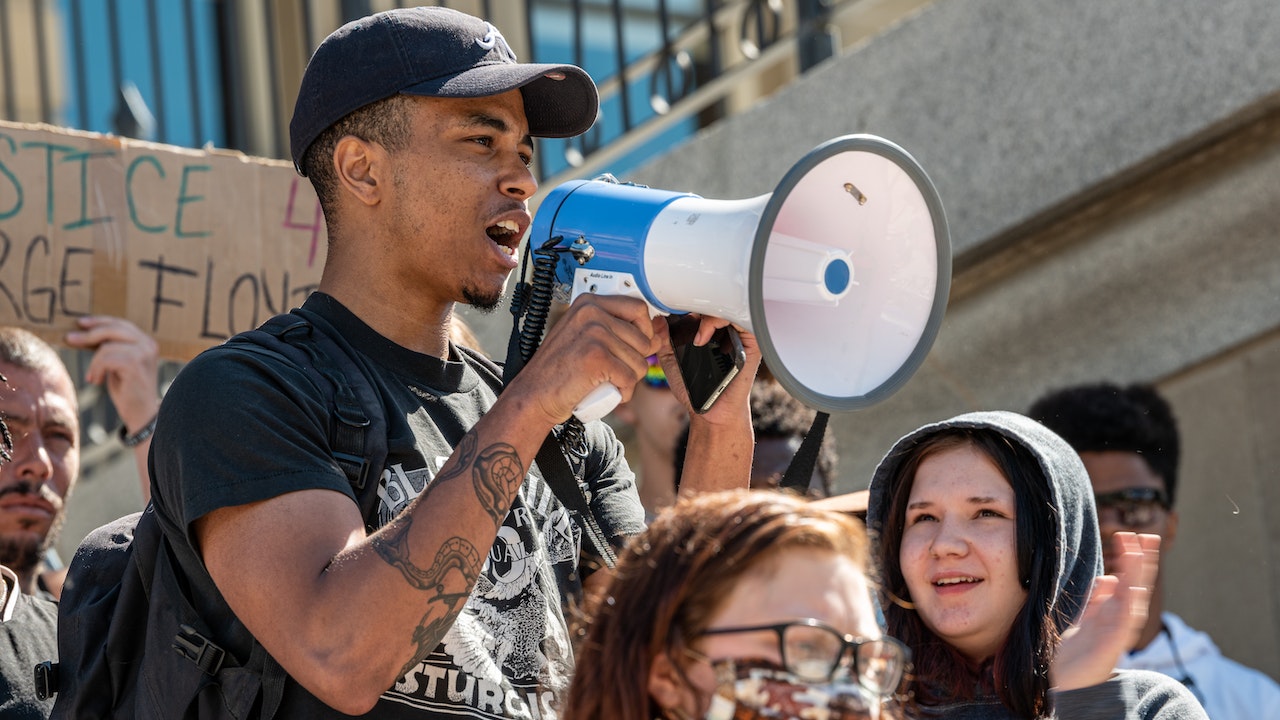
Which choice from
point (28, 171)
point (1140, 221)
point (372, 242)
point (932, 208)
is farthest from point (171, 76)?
point (932, 208)

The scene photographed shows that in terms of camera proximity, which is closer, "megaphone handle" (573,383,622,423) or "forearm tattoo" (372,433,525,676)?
"forearm tattoo" (372,433,525,676)

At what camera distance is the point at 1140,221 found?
178 inches

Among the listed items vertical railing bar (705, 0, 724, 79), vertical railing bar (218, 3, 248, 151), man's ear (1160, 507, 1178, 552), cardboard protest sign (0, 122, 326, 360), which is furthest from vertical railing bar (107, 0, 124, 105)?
man's ear (1160, 507, 1178, 552)

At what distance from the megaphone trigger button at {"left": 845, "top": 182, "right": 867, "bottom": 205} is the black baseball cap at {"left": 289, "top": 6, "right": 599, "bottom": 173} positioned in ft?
1.64

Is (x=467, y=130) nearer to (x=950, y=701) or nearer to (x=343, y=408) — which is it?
(x=343, y=408)

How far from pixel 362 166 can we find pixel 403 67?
17cm

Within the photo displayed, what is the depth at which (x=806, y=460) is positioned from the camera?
2623 millimetres

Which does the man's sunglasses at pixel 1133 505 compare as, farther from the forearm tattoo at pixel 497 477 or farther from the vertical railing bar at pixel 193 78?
the vertical railing bar at pixel 193 78

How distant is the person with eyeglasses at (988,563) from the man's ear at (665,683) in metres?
1.09

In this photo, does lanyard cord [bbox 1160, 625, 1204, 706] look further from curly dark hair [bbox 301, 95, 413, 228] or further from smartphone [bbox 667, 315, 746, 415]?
curly dark hair [bbox 301, 95, 413, 228]

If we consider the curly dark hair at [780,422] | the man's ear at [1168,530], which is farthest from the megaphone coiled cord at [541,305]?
the man's ear at [1168,530]

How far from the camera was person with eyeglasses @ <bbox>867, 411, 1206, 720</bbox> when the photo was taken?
2.94m

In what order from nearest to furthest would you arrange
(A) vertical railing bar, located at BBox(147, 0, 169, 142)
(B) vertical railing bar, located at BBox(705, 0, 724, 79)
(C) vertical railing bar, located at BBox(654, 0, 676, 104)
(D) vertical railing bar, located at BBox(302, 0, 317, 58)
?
(B) vertical railing bar, located at BBox(705, 0, 724, 79) < (C) vertical railing bar, located at BBox(654, 0, 676, 104) < (D) vertical railing bar, located at BBox(302, 0, 317, 58) < (A) vertical railing bar, located at BBox(147, 0, 169, 142)

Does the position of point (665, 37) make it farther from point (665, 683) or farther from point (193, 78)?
point (665, 683)
